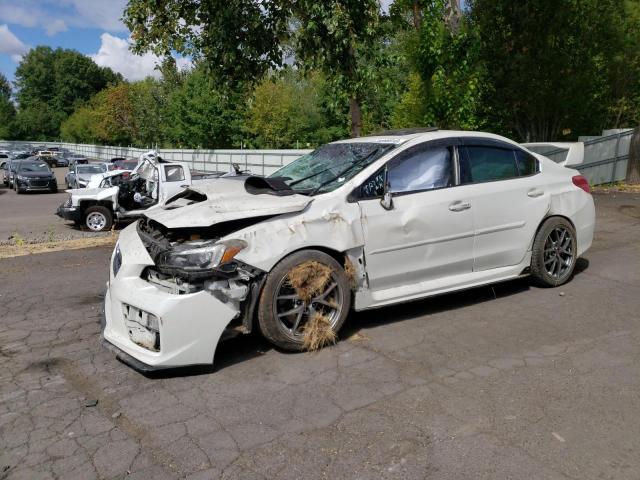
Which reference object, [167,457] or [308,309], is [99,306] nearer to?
[308,309]

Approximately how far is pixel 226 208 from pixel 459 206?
2.14 m

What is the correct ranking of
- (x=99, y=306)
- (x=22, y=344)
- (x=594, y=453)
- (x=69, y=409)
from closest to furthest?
(x=594, y=453) < (x=69, y=409) < (x=22, y=344) < (x=99, y=306)

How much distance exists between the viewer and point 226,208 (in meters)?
4.47

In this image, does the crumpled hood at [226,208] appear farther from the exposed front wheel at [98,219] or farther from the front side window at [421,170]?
the exposed front wheel at [98,219]

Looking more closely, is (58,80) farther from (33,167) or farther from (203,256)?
(203,256)

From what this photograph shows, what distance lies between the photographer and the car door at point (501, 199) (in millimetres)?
5465

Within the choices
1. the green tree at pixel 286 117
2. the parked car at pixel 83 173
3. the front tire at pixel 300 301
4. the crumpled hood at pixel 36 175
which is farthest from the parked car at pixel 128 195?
the green tree at pixel 286 117

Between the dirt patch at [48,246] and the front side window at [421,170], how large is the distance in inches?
263

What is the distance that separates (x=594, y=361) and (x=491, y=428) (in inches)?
53.8

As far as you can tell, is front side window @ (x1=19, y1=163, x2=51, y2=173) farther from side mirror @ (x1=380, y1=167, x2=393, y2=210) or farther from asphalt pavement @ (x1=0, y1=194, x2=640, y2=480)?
side mirror @ (x1=380, y1=167, x2=393, y2=210)

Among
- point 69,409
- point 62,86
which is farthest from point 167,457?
point 62,86

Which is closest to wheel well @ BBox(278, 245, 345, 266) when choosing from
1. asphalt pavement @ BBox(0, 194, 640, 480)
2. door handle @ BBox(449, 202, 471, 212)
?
asphalt pavement @ BBox(0, 194, 640, 480)

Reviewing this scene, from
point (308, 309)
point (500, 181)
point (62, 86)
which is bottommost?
point (308, 309)

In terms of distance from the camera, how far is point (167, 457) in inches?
124
